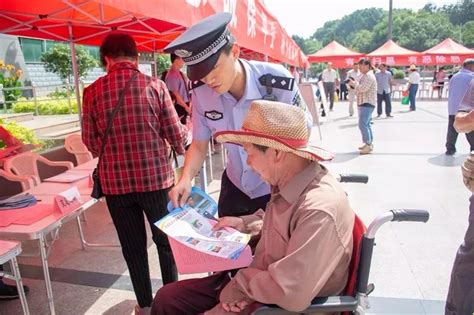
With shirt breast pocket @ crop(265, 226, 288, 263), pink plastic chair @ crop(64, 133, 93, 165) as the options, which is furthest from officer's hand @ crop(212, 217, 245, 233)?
pink plastic chair @ crop(64, 133, 93, 165)

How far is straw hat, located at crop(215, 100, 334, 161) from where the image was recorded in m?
1.36

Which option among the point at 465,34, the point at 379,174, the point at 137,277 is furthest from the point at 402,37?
the point at 137,277

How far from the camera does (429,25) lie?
63875 millimetres

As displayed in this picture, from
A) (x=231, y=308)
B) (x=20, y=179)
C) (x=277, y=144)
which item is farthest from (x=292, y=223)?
(x=20, y=179)

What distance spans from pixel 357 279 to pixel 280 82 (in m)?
0.91

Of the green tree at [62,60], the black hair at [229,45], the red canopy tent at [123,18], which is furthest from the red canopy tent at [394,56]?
the black hair at [229,45]

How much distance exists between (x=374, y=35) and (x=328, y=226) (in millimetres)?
76695

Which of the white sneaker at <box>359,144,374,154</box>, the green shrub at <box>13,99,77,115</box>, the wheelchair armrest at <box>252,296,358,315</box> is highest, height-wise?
the green shrub at <box>13,99,77,115</box>

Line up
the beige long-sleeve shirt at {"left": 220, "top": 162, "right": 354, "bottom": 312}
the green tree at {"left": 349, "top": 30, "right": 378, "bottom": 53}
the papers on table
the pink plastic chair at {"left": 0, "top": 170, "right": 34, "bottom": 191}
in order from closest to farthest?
the beige long-sleeve shirt at {"left": 220, "top": 162, "right": 354, "bottom": 312} → the papers on table → the pink plastic chair at {"left": 0, "top": 170, "right": 34, "bottom": 191} → the green tree at {"left": 349, "top": 30, "right": 378, "bottom": 53}

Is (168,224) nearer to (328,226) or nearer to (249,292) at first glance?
(249,292)

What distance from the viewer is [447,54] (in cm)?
1894

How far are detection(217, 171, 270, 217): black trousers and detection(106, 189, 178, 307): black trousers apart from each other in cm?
40

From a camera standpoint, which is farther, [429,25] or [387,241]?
[429,25]

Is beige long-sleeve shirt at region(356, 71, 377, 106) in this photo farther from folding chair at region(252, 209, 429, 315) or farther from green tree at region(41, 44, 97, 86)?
green tree at region(41, 44, 97, 86)
